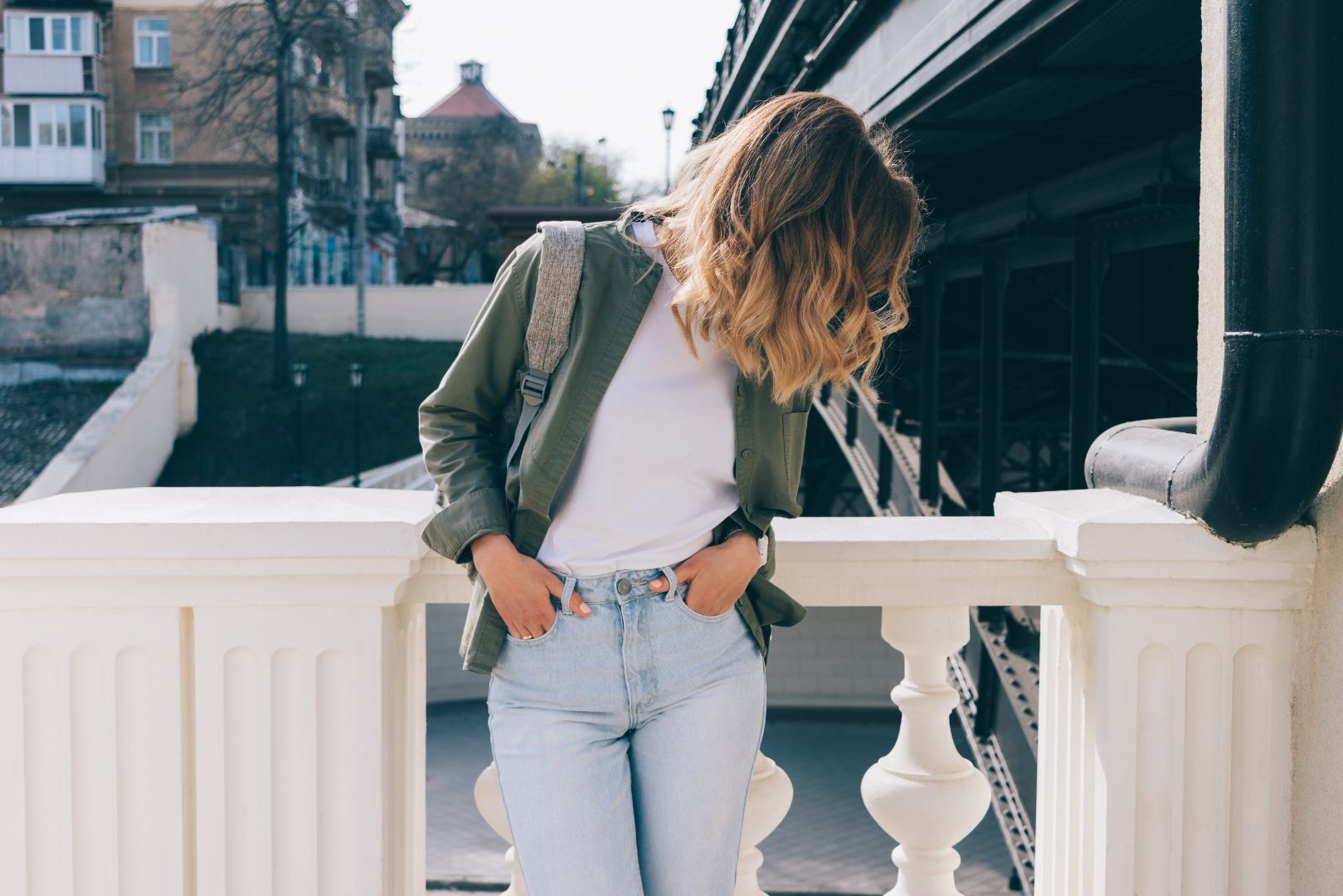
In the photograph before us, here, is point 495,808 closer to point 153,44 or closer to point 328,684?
point 328,684

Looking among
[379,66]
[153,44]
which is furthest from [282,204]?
[379,66]

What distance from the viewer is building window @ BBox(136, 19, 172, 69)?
39.1 m

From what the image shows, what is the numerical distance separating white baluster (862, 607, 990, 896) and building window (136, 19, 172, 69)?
136ft

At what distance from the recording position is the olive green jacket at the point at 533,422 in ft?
6.08

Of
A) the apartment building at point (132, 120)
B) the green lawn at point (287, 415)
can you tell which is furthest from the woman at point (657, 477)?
the apartment building at point (132, 120)

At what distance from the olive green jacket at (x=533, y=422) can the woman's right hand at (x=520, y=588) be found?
0.12ft

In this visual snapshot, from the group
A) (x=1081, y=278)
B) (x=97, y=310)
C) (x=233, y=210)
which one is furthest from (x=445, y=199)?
(x=1081, y=278)

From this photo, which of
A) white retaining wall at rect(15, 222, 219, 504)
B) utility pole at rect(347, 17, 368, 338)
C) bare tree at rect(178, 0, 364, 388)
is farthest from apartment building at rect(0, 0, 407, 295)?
white retaining wall at rect(15, 222, 219, 504)

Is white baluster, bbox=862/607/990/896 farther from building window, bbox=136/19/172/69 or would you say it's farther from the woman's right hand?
building window, bbox=136/19/172/69

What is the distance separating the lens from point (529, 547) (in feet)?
6.19

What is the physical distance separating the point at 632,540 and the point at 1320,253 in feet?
3.65

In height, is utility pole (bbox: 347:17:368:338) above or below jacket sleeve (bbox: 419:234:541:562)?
above

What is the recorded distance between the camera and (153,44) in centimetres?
3931

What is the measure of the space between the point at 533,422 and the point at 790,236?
437 mm
